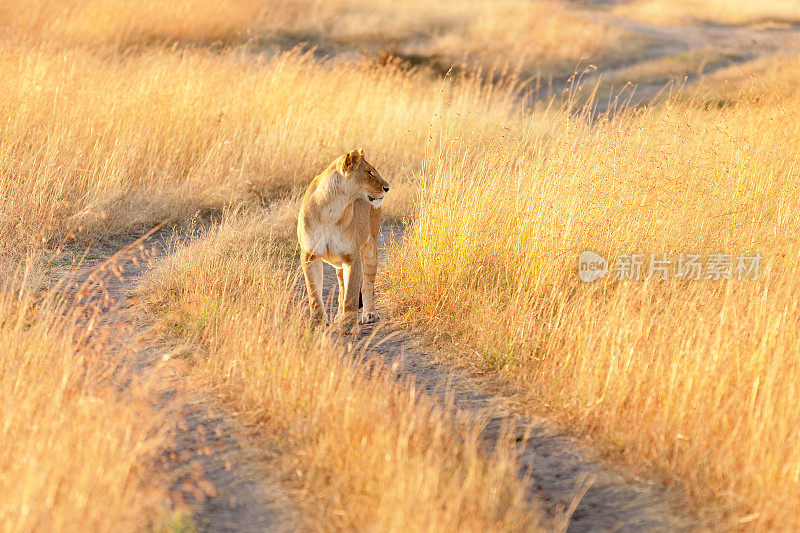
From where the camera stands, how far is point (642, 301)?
4.48m

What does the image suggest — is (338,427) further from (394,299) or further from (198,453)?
(394,299)

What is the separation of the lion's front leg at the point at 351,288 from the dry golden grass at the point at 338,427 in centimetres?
36

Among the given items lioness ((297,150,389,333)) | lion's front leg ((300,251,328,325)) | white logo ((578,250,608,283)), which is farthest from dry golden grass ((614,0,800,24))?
lion's front leg ((300,251,328,325))

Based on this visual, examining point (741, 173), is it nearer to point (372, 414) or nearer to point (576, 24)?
point (372, 414)

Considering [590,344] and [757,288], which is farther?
[757,288]

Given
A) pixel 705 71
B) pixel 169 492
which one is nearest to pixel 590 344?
pixel 169 492

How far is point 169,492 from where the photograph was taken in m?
3.38

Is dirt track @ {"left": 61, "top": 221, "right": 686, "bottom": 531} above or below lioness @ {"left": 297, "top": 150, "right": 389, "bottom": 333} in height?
below

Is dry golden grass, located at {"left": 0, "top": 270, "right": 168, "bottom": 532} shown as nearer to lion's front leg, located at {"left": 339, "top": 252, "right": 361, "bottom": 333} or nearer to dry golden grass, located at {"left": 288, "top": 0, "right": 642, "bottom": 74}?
lion's front leg, located at {"left": 339, "top": 252, "right": 361, "bottom": 333}

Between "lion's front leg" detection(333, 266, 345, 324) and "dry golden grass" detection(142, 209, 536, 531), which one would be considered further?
"lion's front leg" detection(333, 266, 345, 324)

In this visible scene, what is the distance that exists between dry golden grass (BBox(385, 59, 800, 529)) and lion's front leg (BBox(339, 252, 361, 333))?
1.66 ft

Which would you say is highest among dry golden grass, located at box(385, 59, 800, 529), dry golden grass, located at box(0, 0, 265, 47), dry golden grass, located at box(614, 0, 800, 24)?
dry golden grass, located at box(614, 0, 800, 24)

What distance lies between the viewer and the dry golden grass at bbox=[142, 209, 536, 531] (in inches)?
122

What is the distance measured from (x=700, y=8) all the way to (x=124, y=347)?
37896 millimetres
